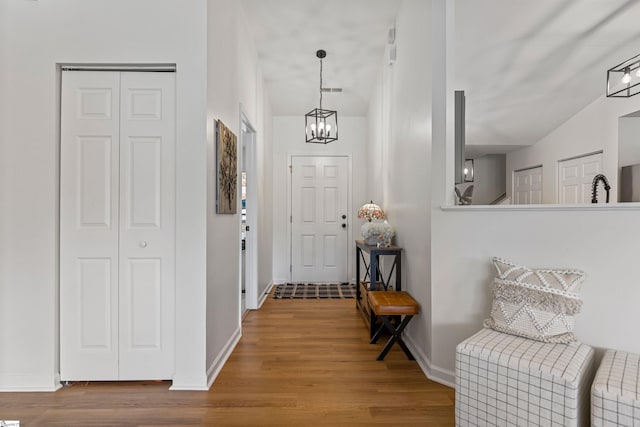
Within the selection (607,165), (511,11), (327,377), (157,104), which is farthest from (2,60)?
(607,165)

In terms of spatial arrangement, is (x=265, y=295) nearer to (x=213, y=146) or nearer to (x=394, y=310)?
(x=394, y=310)

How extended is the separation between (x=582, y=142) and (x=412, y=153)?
105 inches

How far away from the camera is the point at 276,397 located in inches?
76.4

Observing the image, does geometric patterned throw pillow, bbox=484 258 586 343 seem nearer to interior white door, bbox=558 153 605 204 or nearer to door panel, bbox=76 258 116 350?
door panel, bbox=76 258 116 350

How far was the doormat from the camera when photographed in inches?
174

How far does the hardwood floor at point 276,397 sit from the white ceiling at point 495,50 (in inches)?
102

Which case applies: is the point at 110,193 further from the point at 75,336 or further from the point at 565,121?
the point at 565,121

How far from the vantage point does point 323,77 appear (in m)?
4.37

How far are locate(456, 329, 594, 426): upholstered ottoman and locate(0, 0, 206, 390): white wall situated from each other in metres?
1.57

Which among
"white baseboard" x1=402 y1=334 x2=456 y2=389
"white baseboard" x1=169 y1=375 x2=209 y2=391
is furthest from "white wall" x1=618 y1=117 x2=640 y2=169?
"white baseboard" x1=169 y1=375 x2=209 y2=391

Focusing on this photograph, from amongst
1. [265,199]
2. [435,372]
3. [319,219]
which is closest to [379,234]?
[435,372]

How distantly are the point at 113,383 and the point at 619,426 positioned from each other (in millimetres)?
2674

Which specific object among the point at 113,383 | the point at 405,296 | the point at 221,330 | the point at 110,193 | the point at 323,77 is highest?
the point at 323,77

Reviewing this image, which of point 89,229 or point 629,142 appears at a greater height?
point 629,142
